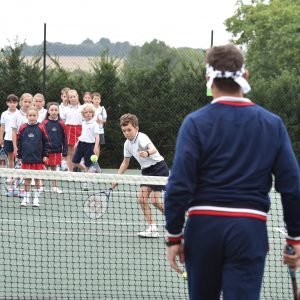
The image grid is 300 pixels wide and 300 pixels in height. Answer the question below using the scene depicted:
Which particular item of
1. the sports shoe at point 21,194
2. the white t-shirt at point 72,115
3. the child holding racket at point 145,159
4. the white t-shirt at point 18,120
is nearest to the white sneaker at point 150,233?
the child holding racket at point 145,159

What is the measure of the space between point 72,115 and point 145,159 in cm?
615

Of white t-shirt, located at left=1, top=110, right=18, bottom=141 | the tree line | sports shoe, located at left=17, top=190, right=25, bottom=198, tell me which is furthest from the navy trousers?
the tree line

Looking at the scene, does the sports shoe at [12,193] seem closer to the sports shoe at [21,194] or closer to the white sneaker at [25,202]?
the sports shoe at [21,194]

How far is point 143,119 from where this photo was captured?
17.3 meters

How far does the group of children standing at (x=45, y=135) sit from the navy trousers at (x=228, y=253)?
289 inches

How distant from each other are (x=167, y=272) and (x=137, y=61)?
11206mm

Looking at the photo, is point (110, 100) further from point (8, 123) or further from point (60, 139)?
point (60, 139)

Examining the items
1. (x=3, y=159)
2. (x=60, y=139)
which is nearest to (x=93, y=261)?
(x=60, y=139)

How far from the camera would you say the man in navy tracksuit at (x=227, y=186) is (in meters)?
3.38

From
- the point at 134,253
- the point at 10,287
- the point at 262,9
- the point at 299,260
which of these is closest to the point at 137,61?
the point at 134,253

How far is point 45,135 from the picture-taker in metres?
11.4

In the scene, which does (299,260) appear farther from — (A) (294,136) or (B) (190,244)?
(A) (294,136)

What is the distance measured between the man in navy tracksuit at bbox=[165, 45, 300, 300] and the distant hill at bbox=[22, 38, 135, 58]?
47.2 ft

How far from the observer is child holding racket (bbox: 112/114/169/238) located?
855cm
